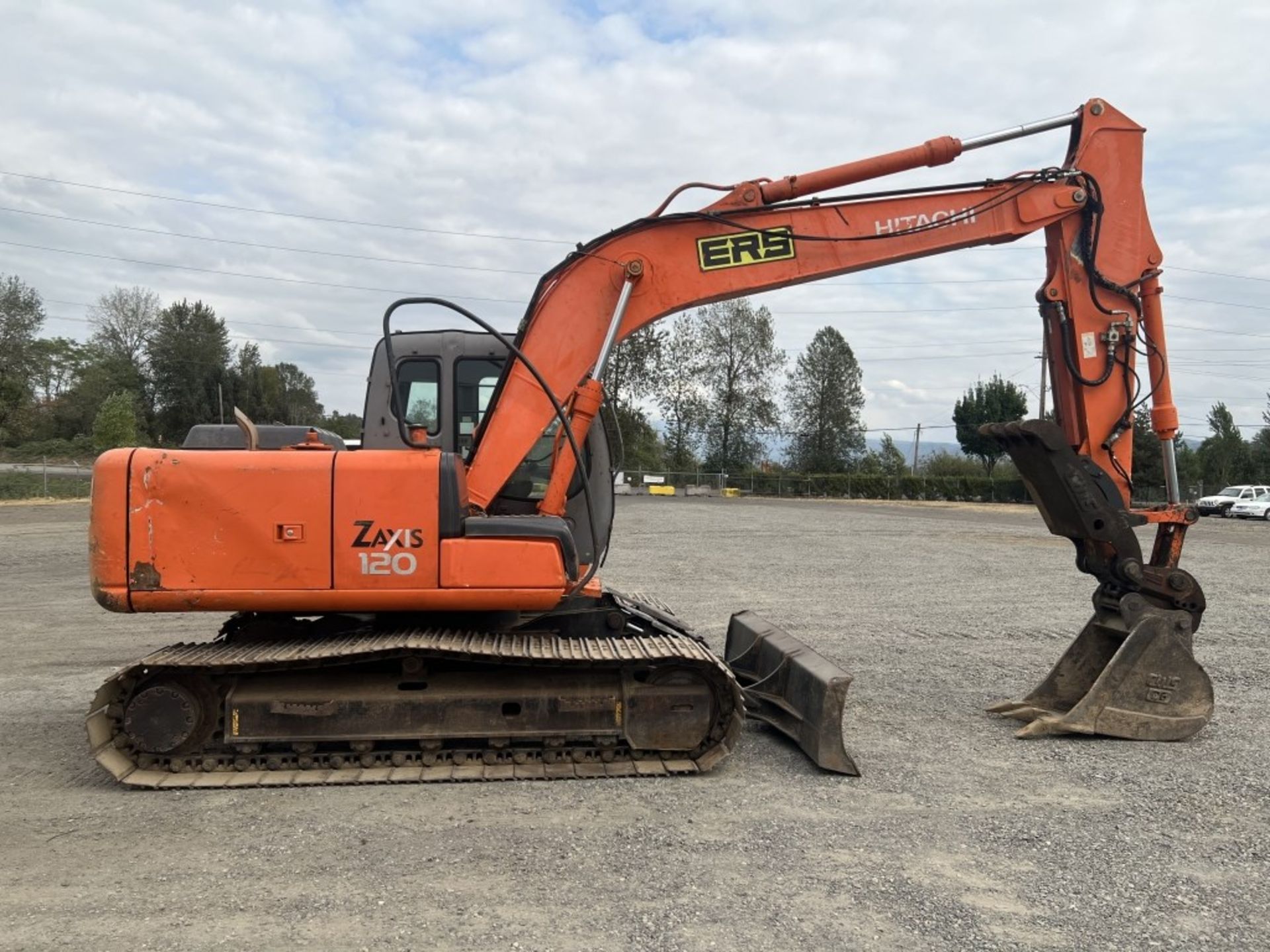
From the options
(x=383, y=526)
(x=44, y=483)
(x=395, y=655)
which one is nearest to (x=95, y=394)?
(x=44, y=483)

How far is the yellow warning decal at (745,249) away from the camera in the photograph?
6.12 meters

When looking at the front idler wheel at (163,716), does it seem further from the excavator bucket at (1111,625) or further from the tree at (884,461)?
the tree at (884,461)

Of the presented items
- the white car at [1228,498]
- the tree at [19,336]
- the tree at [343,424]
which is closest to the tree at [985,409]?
the white car at [1228,498]

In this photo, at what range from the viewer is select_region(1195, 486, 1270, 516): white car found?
4128 cm

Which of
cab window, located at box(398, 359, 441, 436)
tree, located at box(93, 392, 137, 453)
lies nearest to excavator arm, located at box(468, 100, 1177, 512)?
cab window, located at box(398, 359, 441, 436)

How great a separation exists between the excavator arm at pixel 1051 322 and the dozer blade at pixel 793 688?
1573mm

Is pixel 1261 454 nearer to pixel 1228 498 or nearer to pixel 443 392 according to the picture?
pixel 1228 498

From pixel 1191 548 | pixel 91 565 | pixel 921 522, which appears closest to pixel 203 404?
pixel 921 522

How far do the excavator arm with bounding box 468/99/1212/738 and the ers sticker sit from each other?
0.63 metres

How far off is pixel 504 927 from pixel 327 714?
213 cm

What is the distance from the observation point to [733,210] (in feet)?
20.3

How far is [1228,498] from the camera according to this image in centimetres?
4300

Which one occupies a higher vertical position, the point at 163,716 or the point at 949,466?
the point at 949,466

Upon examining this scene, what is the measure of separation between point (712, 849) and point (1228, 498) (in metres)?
47.2
